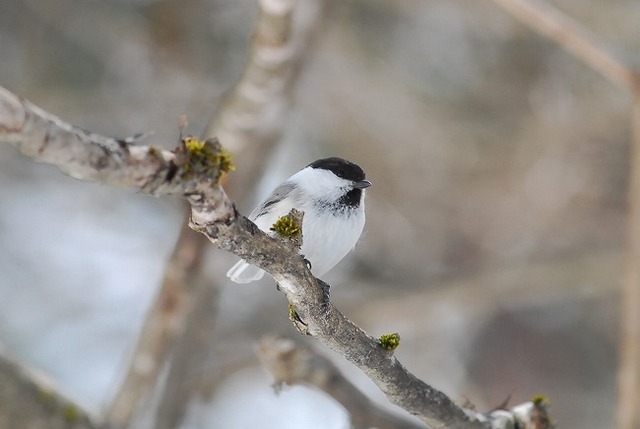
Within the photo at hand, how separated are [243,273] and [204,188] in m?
1.02

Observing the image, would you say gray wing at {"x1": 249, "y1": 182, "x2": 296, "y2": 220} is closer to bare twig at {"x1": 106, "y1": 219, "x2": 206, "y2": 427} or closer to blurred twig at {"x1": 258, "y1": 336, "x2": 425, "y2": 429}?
blurred twig at {"x1": 258, "y1": 336, "x2": 425, "y2": 429}

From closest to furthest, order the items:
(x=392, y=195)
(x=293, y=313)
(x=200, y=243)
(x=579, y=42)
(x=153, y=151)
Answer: (x=153, y=151) → (x=293, y=313) → (x=579, y=42) → (x=200, y=243) → (x=392, y=195)

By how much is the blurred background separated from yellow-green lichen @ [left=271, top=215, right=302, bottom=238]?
3.18m

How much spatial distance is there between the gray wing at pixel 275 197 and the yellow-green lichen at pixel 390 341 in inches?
22.7

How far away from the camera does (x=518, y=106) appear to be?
505cm

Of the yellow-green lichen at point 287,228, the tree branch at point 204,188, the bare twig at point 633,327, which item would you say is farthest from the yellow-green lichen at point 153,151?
the bare twig at point 633,327

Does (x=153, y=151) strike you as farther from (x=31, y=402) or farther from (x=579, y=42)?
(x=579, y=42)

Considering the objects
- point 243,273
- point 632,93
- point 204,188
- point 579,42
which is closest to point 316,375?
point 243,273

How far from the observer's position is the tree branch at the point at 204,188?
0.96 m

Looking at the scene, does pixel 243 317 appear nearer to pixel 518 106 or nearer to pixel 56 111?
pixel 56 111

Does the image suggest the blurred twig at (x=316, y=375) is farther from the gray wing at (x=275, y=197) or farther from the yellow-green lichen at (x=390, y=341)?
the yellow-green lichen at (x=390, y=341)

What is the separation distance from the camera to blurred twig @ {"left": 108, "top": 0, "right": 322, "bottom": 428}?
3.11 metres

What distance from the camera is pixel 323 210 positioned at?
1942 millimetres

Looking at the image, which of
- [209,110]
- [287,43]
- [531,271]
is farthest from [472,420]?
[209,110]
